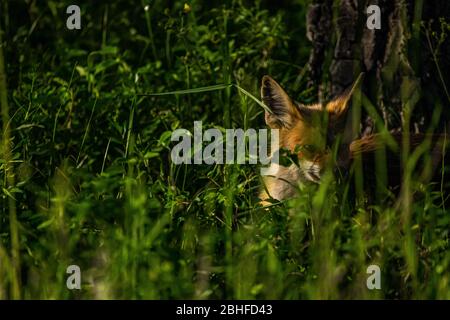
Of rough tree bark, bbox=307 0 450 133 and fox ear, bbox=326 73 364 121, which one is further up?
rough tree bark, bbox=307 0 450 133

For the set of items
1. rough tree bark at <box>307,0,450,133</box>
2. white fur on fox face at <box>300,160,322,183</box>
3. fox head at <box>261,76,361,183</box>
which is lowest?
white fur on fox face at <box>300,160,322,183</box>

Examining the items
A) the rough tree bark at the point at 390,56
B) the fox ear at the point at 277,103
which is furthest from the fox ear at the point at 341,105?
the rough tree bark at the point at 390,56

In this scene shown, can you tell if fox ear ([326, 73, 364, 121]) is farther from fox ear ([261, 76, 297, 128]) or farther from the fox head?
fox ear ([261, 76, 297, 128])

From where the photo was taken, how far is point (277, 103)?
16.8 ft

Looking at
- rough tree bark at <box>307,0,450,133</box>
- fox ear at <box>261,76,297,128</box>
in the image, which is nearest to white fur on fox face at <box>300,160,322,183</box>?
fox ear at <box>261,76,297,128</box>

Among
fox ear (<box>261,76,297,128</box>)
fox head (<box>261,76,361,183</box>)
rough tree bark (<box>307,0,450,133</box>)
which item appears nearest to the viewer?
fox head (<box>261,76,361,183</box>)

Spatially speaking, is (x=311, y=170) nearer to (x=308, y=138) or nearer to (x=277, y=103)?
(x=308, y=138)

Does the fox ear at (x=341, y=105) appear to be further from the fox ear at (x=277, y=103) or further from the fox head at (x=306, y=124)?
the fox ear at (x=277, y=103)

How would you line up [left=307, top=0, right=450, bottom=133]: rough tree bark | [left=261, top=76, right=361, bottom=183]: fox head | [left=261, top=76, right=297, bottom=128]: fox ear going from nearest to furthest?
[left=261, top=76, right=361, bottom=183]: fox head
[left=261, top=76, right=297, bottom=128]: fox ear
[left=307, top=0, right=450, bottom=133]: rough tree bark

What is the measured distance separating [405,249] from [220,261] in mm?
734

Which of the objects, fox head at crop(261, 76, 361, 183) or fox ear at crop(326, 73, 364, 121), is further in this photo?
fox ear at crop(326, 73, 364, 121)

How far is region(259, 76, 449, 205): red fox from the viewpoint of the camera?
495 cm

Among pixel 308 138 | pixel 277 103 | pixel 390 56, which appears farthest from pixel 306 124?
pixel 390 56
